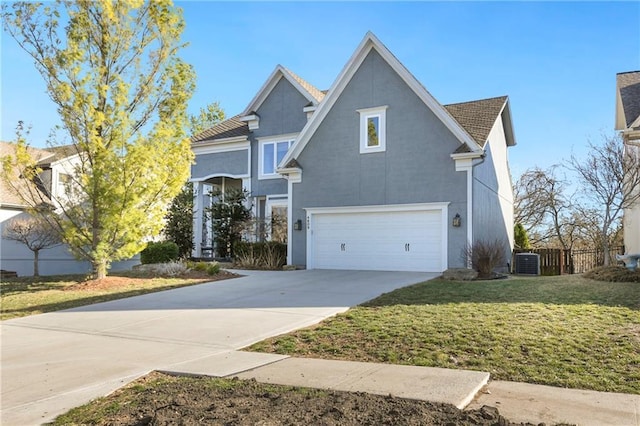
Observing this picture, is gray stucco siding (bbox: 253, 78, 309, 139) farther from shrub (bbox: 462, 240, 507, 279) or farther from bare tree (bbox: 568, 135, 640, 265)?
bare tree (bbox: 568, 135, 640, 265)

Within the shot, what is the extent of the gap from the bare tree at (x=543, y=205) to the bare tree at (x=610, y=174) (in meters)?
10.3

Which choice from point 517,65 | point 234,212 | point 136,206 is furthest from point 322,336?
point 234,212

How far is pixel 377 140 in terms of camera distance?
17078 mm

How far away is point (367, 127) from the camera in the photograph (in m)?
17.3

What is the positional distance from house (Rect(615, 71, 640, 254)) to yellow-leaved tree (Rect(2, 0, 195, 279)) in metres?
13.0

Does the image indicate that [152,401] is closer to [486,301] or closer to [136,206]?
[486,301]

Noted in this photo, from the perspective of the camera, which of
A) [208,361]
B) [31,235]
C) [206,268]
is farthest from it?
[31,235]

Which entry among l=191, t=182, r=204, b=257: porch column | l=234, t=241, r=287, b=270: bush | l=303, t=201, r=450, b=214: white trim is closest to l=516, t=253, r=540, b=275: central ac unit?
l=303, t=201, r=450, b=214: white trim

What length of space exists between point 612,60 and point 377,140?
10950 mm

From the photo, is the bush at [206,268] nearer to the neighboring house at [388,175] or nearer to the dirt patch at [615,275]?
the neighboring house at [388,175]

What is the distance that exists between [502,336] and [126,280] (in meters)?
11.6

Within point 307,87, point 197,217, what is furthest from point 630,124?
point 197,217

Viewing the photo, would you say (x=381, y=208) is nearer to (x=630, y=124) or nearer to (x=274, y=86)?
(x=630, y=124)

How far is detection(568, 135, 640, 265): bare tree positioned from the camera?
53.4 feet
